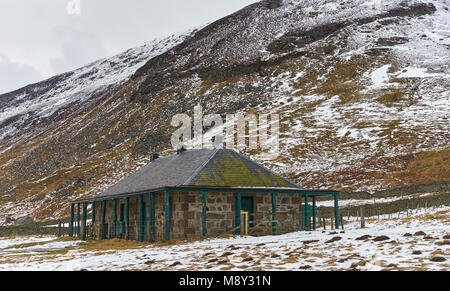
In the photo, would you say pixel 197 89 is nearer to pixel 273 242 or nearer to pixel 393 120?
pixel 393 120

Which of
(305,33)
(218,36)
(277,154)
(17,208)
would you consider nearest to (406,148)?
(277,154)

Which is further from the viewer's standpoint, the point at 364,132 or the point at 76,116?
the point at 76,116

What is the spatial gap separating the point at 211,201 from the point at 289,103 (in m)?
57.8

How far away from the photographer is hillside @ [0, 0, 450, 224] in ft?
190

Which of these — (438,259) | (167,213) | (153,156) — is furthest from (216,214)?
(438,259)

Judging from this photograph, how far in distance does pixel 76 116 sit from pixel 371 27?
69.5 meters

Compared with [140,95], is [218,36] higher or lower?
higher

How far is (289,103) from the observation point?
77.9 meters

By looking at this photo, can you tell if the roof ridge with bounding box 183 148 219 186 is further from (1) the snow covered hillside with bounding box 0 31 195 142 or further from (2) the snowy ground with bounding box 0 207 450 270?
(1) the snow covered hillside with bounding box 0 31 195 142

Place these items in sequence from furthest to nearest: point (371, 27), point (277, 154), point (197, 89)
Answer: point (371, 27) < point (197, 89) < point (277, 154)

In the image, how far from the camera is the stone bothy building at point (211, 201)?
2150cm

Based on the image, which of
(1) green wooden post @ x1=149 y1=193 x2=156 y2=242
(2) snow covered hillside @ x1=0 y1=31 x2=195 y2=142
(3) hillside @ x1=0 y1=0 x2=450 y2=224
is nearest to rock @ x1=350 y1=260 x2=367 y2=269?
(1) green wooden post @ x1=149 y1=193 x2=156 y2=242

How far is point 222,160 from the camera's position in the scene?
2466 cm
